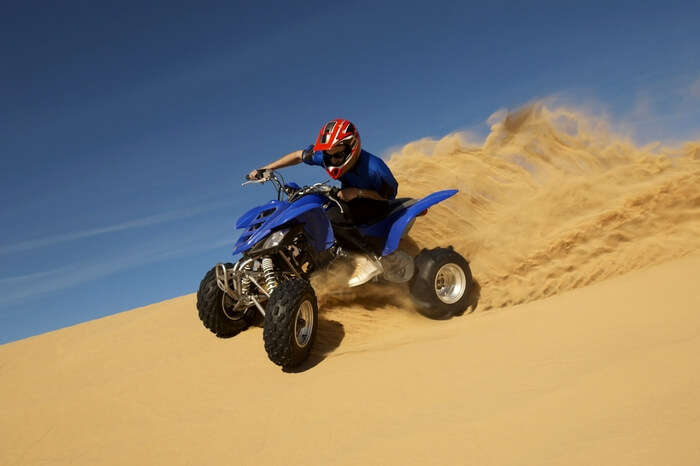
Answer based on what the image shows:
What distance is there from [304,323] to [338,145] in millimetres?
1773

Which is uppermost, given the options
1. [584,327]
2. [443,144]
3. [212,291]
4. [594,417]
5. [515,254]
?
[443,144]

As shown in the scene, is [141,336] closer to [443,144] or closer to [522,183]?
[443,144]

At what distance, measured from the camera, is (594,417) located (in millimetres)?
2039

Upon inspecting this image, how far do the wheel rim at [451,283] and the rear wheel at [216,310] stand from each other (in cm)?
234

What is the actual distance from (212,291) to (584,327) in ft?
11.1

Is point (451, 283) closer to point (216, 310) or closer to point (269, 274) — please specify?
point (269, 274)

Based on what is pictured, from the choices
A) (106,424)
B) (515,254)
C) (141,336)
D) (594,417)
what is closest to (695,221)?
(515,254)

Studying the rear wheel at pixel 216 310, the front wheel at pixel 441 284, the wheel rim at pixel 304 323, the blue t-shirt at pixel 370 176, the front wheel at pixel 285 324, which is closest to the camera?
the front wheel at pixel 285 324

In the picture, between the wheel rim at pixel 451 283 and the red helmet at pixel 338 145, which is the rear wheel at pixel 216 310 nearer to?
the red helmet at pixel 338 145

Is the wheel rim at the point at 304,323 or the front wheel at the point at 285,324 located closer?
the front wheel at the point at 285,324

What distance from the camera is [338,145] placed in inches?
179

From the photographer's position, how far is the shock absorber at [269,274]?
4148 mm

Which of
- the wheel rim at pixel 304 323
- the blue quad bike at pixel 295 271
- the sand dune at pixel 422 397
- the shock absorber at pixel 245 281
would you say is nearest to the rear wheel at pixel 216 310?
the blue quad bike at pixel 295 271

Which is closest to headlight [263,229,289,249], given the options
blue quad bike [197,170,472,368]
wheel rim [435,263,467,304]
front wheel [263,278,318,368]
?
blue quad bike [197,170,472,368]
